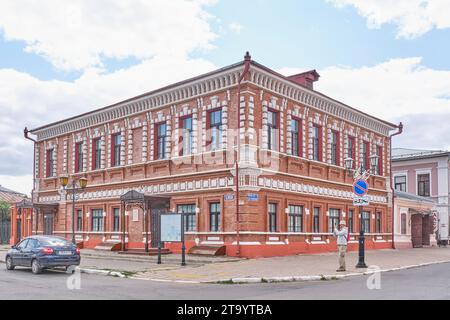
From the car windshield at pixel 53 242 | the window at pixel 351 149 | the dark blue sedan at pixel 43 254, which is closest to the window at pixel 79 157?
the dark blue sedan at pixel 43 254

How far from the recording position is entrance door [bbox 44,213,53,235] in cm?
3644

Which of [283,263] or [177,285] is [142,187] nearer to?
[283,263]

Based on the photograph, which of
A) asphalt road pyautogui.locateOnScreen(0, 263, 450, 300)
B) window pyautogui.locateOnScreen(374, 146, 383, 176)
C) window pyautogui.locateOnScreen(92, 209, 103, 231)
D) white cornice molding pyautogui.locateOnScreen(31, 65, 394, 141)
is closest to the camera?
asphalt road pyautogui.locateOnScreen(0, 263, 450, 300)

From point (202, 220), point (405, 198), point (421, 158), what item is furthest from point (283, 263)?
point (421, 158)

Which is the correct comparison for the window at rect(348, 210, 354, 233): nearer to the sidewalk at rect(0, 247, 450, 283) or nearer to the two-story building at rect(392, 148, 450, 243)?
the sidewalk at rect(0, 247, 450, 283)

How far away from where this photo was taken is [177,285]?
51.2 ft

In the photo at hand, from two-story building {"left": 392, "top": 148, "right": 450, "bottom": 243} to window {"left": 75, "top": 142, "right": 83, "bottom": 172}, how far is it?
95.3 feet

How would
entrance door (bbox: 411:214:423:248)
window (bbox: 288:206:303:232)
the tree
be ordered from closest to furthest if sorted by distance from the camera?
1. window (bbox: 288:206:303:232)
2. entrance door (bbox: 411:214:423:248)
3. the tree

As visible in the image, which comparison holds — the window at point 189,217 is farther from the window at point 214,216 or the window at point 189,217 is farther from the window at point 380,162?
the window at point 380,162

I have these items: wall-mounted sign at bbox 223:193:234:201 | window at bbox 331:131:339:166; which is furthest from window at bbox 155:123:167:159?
window at bbox 331:131:339:166

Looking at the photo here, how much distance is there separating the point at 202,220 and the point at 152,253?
277 centimetres

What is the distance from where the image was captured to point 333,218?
3077cm
